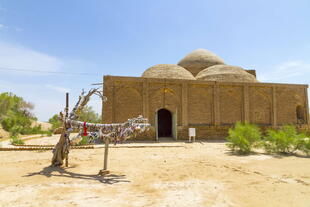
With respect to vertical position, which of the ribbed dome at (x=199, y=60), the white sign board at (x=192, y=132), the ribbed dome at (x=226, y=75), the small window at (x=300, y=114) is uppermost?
the ribbed dome at (x=199, y=60)

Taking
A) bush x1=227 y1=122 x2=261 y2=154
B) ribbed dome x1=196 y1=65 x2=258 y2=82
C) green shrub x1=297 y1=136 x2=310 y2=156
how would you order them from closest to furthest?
green shrub x1=297 y1=136 x2=310 y2=156 < bush x1=227 y1=122 x2=261 y2=154 < ribbed dome x1=196 y1=65 x2=258 y2=82

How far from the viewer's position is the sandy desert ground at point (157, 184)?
3893 mm

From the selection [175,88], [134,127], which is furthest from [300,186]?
[175,88]

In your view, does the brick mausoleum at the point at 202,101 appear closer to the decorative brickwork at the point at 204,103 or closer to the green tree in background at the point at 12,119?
the decorative brickwork at the point at 204,103

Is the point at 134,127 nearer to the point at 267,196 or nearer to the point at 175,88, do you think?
the point at 267,196

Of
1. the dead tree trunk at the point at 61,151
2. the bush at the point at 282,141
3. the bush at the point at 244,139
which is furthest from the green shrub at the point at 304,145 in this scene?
the dead tree trunk at the point at 61,151

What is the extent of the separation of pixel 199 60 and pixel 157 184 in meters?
21.1

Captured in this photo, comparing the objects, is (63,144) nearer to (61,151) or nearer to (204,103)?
(61,151)

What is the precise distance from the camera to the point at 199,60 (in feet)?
78.9

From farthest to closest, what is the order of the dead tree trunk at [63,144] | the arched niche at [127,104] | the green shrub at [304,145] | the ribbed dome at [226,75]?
1. the ribbed dome at [226,75]
2. the arched niche at [127,104]
3. the green shrub at [304,145]
4. the dead tree trunk at [63,144]

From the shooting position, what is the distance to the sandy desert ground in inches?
153

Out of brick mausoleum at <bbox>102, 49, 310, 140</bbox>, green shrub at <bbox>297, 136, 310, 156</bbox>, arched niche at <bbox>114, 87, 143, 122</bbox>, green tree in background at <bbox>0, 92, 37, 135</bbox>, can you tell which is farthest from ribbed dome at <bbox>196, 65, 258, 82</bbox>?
green tree in background at <bbox>0, 92, 37, 135</bbox>

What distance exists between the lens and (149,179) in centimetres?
550

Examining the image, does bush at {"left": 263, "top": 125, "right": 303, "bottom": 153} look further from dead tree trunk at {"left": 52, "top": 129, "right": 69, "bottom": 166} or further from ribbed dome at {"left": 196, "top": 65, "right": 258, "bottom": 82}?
dead tree trunk at {"left": 52, "top": 129, "right": 69, "bottom": 166}
